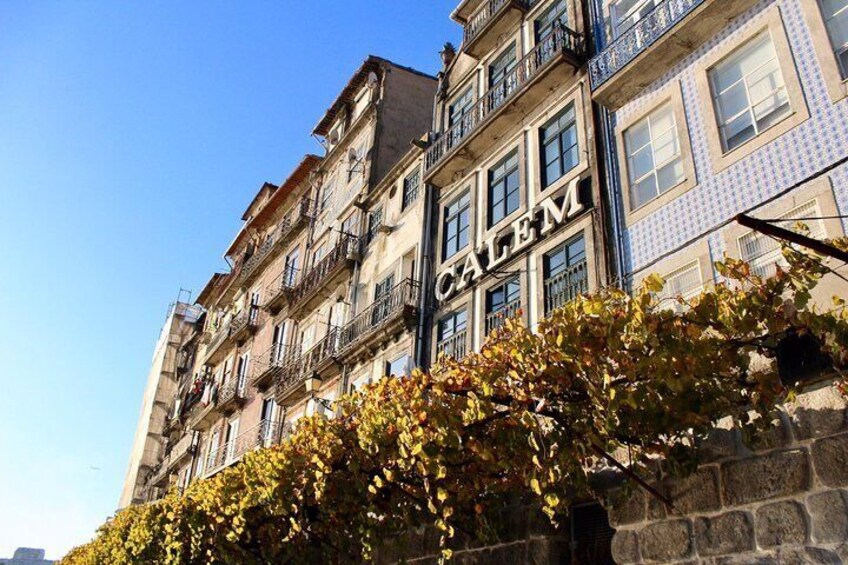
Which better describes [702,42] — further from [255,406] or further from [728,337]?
[255,406]

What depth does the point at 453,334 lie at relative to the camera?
15.7 meters

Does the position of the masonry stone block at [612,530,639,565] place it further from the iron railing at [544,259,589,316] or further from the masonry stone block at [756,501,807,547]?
the iron railing at [544,259,589,316]

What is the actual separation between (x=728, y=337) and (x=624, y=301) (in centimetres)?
93

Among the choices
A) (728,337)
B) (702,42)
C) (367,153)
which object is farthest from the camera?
(367,153)

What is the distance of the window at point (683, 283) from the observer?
A: 10.2 meters

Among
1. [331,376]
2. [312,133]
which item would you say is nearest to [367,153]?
[312,133]

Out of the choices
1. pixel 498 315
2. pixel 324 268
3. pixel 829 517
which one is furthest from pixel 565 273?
pixel 324 268

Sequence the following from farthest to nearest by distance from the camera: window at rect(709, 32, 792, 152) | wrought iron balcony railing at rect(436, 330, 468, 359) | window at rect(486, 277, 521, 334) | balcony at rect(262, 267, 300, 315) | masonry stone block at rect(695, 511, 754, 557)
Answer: balcony at rect(262, 267, 300, 315), wrought iron balcony railing at rect(436, 330, 468, 359), window at rect(486, 277, 521, 334), window at rect(709, 32, 792, 152), masonry stone block at rect(695, 511, 754, 557)

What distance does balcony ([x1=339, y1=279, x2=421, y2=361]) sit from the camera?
17078 millimetres

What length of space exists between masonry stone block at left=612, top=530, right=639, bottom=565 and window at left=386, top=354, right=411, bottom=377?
956 cm

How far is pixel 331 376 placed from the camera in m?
20.2

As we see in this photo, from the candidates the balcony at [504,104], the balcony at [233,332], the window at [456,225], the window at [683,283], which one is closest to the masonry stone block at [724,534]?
the window at [683,283]

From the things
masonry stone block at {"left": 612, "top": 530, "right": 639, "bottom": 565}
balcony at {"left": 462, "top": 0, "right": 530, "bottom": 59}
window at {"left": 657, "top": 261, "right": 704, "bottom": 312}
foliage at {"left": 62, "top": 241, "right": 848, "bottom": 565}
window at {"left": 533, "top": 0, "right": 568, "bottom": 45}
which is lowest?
masonry stone block at {"left": 612, "top": 530, "right": 639, "bottom": 565}

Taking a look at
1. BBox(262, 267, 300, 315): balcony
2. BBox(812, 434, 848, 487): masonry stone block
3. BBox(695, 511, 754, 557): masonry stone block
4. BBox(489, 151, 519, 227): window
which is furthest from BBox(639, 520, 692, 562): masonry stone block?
BBox(262, 267, 300, 315): balcony
